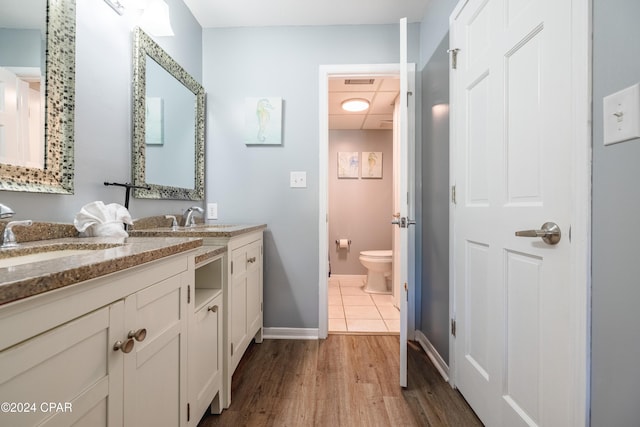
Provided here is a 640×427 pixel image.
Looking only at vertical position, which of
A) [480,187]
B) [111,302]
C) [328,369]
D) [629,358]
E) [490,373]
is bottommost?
[328,369]

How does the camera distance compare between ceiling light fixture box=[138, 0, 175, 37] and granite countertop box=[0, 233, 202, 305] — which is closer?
granite countertop box=[0, 233, 202, 305]

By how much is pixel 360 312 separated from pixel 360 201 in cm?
168

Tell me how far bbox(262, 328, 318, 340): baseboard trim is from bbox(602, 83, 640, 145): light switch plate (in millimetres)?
1979

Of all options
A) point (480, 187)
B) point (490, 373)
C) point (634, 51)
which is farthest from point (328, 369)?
point (634, 51)

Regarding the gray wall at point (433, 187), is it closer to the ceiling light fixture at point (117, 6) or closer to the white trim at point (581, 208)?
the white trim at point (581, 208)

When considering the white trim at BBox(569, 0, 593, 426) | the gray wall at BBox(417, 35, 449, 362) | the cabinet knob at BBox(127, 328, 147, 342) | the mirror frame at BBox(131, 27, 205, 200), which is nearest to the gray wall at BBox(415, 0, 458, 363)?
the gray wall at BBox(417, 35, 449, 362)

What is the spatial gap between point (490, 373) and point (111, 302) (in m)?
1.40

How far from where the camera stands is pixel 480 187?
Result: 1.32 meters

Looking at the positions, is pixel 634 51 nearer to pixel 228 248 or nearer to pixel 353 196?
pixel 228 248

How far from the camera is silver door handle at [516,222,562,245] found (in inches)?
34.7

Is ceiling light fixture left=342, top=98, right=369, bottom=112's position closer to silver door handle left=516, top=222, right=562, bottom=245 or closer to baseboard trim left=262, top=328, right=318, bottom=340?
baseboard trim left=262, top=328, right=318, bottom=340

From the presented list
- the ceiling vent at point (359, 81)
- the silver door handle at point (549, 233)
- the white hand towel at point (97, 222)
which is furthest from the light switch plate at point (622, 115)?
the ceiling vent at point (359, 81)

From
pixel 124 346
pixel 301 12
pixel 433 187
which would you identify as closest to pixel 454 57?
pixel 433 187

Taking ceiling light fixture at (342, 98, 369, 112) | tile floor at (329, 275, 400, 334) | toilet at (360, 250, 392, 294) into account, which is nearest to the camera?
tile floor at (329, 275, 400, 334)
